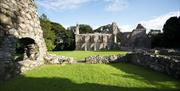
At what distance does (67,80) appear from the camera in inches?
470

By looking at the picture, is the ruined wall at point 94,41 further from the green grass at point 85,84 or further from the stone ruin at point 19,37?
the green grass at point 85,84

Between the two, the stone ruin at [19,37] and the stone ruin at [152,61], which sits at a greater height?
the stone ruin at [19,37]

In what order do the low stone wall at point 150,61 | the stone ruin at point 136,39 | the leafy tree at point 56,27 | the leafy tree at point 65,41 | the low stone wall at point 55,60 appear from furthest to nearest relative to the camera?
1. the leafy tree at point 56,27
2. the leafy tree at point 65,41
3. the stone ruin at point 136,39
4. the low stone wall at point 55,60
5. the low stone wall at point 150,61

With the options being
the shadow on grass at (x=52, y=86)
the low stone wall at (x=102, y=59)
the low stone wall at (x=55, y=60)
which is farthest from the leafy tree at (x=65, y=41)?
the shadow on grass at (x=52, y=86)

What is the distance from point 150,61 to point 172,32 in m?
35.4

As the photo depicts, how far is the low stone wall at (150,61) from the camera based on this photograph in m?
13.5

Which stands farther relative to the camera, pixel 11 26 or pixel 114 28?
pixel 114 28

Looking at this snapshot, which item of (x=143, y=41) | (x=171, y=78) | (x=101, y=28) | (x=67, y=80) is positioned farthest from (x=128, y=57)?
(x=101, y=28)

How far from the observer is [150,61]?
17.5 metres

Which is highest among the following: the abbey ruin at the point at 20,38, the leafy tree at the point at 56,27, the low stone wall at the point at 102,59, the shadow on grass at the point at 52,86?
the leafy tree at the point at 56,27

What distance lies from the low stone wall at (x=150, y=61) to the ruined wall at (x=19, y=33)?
256 inches

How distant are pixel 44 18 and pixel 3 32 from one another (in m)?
39.2

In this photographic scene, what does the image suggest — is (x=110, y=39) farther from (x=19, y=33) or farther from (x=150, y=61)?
(x=19, y=33)

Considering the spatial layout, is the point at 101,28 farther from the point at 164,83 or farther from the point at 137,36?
the point at 164,83
